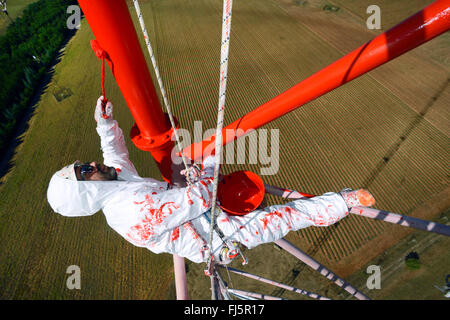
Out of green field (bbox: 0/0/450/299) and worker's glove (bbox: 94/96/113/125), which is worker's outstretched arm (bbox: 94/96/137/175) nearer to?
worker's glove (bbox: 94/96/113/125)

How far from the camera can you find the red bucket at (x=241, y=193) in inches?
98.9

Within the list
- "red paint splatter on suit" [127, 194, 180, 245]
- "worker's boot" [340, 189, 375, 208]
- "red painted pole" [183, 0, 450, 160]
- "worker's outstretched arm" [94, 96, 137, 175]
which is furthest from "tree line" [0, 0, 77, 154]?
"worker's boot" [340, 189, 375, 208]

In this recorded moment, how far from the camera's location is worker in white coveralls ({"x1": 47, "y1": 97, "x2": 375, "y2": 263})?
6.74 feet

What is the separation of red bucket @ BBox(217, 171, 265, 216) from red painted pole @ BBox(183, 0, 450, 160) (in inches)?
23.8

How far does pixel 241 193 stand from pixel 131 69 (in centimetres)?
158

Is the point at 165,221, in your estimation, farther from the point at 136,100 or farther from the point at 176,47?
the point at 176,47

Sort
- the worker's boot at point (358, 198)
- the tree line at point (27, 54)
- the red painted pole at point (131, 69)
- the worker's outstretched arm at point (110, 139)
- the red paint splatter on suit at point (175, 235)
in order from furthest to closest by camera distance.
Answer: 1. the tree line at point (27, 54)
2. the worker's outstretched arm at point (110, 139)
3. the red paint splatter on suit at point (175, 235)
4. the worker's boot at point (358, 198)
5. the red painted pole at point (131, 69)

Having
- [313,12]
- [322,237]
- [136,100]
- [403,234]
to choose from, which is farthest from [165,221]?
[313,12]

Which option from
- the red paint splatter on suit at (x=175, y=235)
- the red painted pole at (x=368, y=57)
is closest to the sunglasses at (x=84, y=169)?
the red paint splatter on suit at (x=175, y=235)

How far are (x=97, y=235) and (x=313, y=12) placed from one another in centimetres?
1432

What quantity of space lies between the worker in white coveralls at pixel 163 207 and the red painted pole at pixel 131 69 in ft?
1.07

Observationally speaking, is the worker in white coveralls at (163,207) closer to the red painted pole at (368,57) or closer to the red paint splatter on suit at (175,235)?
the red paint splatter on suit at (175,235)

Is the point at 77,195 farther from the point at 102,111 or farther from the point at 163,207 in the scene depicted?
the point at 102,111

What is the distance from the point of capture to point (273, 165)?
23.1 ft
